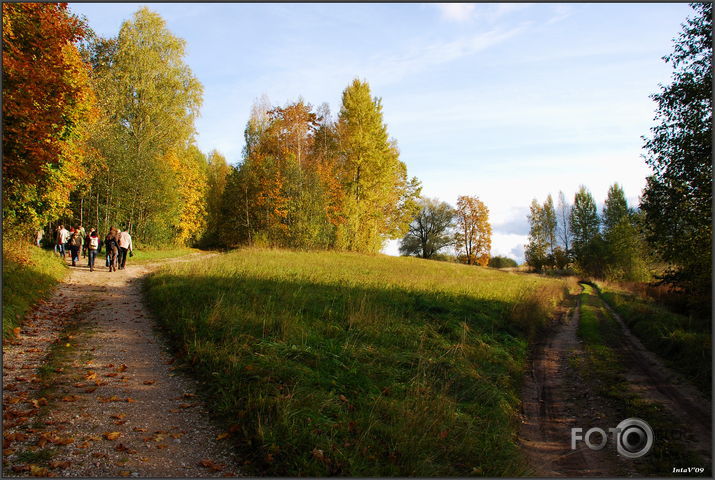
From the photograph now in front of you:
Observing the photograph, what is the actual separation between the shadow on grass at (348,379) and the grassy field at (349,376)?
0.07 ft

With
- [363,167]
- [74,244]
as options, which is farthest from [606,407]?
[363,167]

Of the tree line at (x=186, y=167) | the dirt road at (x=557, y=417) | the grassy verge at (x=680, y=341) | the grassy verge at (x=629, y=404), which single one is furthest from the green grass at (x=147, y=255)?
the grassy verge at (x=680, y=341)

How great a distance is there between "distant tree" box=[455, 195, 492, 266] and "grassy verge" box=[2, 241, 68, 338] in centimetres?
5298

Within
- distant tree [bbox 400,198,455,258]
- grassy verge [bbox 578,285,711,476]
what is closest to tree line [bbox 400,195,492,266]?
distant tree [bbox 400,198,455,258]

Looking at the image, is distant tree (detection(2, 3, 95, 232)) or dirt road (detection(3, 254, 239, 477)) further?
distant tree (detection(2, 3, 95, 232))

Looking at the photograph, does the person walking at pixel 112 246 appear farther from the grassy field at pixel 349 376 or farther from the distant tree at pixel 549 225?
the distant tree at pixel 549 225

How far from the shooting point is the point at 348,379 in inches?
257

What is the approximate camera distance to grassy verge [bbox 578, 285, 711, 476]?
539 cm

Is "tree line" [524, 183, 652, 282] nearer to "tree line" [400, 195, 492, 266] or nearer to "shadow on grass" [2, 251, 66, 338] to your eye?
"tree line" [400, 195, 492, 266]

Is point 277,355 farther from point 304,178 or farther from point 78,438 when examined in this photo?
point 304,178

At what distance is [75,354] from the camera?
7480 millimetres

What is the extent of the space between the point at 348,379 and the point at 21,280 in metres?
10.7

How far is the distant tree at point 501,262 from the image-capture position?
2498 inches

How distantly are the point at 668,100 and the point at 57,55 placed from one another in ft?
63.3
